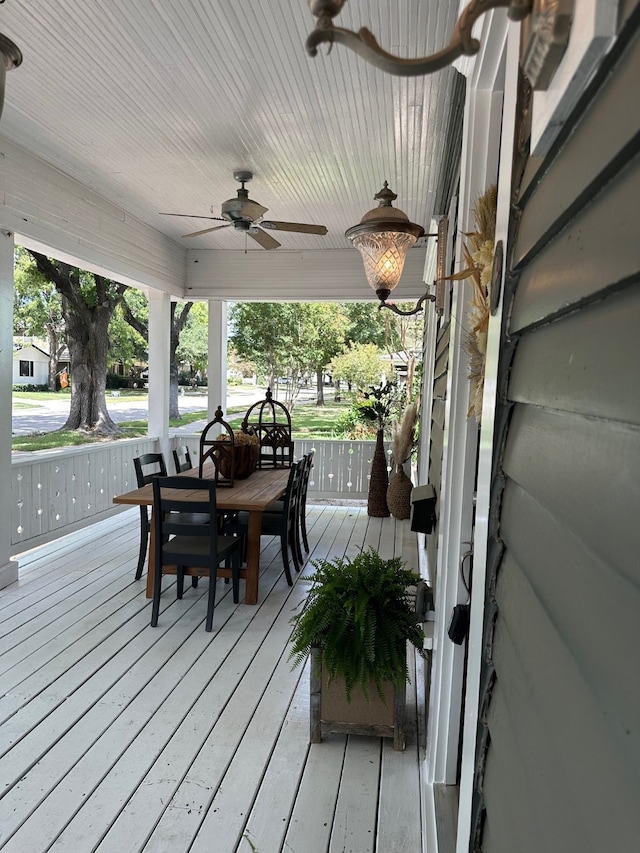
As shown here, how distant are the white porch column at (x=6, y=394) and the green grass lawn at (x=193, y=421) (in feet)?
16.3

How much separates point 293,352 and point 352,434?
2.89 m

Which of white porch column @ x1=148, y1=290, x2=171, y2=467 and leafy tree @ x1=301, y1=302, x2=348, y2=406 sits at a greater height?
leafy tree @ x1=301, y1=302, x2=348, y2=406

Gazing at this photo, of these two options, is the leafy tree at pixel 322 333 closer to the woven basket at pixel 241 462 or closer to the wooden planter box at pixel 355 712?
the woven basket at pixel 241 462

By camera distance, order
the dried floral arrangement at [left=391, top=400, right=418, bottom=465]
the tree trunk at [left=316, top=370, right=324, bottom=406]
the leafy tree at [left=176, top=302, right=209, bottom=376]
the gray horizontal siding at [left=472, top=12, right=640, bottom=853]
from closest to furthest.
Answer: the gray horizontal siding at [left=472, top=12, right=640, bottom=853] < the dried floral arrangement at [left=391, top=400, right=418, bottom=465] < the tree trunk at [left=316, top=370, right=324, bottom=406] < the leafy tree at [left=176, top=302, right=209, bottom=376]

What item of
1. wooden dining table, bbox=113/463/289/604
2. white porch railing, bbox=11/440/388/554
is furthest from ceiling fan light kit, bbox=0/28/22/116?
white porch railing, bbox=11/440/388/554

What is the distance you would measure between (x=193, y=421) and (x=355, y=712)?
43.5ft

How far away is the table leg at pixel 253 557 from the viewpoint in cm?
387

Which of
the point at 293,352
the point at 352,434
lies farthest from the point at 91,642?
the point at 293,352

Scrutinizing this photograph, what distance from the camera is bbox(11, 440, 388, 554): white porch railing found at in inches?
183

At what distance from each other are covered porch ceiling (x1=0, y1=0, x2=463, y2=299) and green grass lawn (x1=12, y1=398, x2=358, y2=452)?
4.43m

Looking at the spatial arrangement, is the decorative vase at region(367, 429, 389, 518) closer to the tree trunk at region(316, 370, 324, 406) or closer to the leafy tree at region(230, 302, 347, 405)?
the leafy tree at region(230, 302, 347, 405)

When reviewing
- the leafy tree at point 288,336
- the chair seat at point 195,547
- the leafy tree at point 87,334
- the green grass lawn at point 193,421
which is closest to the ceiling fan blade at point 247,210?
the chair seat at point 195,547

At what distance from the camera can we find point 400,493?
19.5 ft

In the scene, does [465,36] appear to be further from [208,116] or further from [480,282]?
[208,116]
